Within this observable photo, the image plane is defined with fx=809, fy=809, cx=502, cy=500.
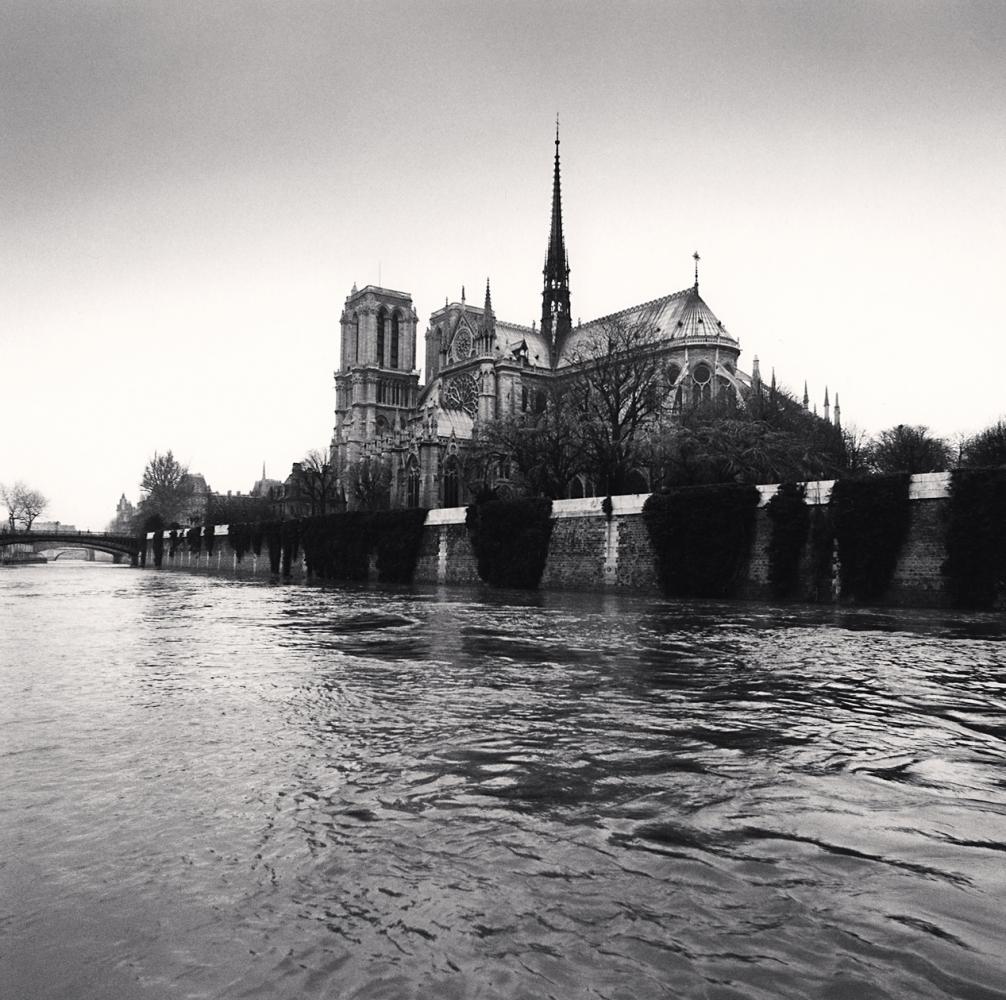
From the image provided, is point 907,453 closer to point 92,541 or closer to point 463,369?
point 463,369

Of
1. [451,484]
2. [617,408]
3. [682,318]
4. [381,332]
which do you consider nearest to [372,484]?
[451,484]

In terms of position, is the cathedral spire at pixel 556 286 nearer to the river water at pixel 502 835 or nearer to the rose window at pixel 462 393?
the rose window at pixel 462 393

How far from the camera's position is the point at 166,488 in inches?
4400

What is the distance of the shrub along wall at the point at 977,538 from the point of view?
21656 millimetres

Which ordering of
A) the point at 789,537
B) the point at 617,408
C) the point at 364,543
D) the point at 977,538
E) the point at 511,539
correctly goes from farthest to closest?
the point at 364,543
the point at 617,408
the point at 511,539
the point at 789,537
the point at 977,538

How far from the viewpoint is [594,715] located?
7453mm

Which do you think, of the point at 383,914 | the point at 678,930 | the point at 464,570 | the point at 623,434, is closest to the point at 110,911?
the point at 383,914

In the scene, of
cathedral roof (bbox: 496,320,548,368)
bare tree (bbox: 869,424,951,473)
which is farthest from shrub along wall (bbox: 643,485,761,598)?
cathedral roof (bbox: 496,320,548,368)

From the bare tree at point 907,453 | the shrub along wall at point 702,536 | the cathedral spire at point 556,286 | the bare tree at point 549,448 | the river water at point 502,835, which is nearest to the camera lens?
the river water at point 502,835

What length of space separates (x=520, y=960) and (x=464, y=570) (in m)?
36.4

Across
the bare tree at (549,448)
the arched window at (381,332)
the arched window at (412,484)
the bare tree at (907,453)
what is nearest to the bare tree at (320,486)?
the arched window at (412,484)

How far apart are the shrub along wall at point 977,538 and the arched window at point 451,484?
46.3m

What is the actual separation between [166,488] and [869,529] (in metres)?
105

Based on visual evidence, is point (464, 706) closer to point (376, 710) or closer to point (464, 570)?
point (376, 710)
